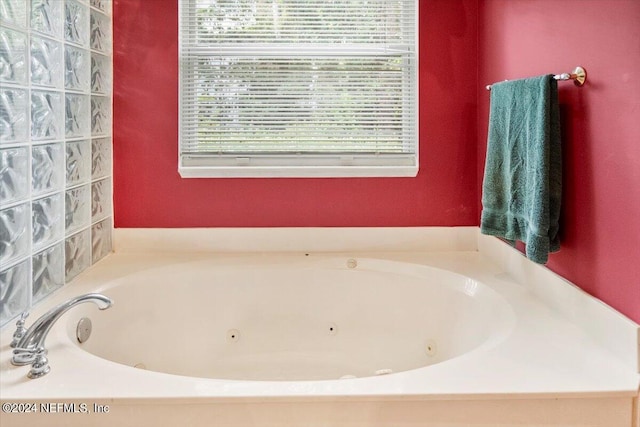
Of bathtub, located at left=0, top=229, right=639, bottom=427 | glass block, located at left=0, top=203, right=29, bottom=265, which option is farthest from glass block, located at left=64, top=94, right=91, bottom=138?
bathtub, located at left=0, top=229, right=639, bottom=427

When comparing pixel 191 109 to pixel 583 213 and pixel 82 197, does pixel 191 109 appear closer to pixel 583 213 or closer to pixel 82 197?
pixel 82 197

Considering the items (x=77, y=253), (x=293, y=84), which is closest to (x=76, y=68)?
(x=77, y=253)

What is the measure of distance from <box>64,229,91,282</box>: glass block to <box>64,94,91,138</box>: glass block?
0.40m

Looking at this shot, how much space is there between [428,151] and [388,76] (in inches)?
15.6

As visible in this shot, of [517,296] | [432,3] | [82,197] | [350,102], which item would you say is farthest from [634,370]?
[82,197]

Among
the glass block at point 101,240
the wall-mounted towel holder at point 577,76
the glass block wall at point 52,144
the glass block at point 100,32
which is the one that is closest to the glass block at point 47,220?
the glass block wall at point 52,144

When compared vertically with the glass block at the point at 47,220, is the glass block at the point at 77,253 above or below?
below

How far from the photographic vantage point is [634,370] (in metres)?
1.27

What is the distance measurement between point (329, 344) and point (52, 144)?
135 cm

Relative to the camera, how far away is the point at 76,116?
2070 millimetres

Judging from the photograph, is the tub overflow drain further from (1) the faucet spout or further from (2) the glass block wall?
(2) the glass block wall

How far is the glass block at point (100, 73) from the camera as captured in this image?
2240mm

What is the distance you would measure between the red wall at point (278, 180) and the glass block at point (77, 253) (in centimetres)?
30

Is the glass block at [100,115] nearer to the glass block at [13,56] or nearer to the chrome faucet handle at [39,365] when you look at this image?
the glass block at [13,56]
